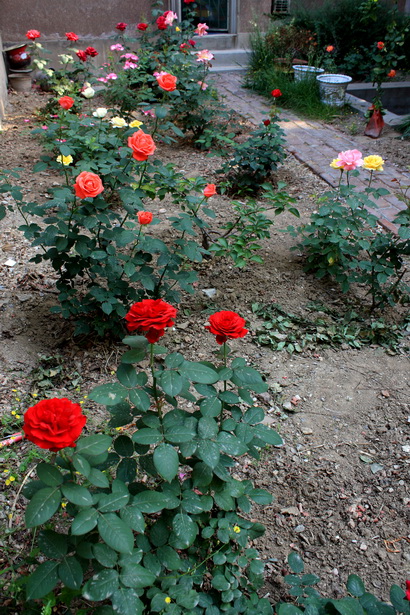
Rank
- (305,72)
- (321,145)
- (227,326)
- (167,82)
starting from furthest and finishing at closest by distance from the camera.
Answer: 1. (305,72)
2. (321,145)
3. (167,82)
4. (227,326)

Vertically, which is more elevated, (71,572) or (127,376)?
(127,376)

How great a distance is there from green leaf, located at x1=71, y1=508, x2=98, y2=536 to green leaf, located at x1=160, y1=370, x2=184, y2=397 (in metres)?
0.34

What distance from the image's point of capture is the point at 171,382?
1332mm

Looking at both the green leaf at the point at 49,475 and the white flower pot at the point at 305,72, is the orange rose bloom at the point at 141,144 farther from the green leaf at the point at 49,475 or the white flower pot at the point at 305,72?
the white flower pot at the point at 305,72

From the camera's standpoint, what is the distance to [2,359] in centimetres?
249

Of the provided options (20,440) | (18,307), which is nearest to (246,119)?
(18,307)

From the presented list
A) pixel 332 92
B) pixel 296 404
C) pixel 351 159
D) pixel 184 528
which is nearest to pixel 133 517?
pixel 184 528

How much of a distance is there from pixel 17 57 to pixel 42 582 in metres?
7.88

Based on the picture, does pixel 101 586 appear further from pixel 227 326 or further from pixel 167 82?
pixel 167 82

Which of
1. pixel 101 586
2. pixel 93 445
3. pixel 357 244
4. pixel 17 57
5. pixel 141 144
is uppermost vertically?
pixel 141 144

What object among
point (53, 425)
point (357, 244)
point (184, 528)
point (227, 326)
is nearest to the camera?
point (53, 425)

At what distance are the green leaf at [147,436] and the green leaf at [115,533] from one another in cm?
21

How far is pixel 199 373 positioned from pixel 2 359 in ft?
4.94

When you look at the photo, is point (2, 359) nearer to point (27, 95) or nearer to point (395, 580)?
point (395, 580)
